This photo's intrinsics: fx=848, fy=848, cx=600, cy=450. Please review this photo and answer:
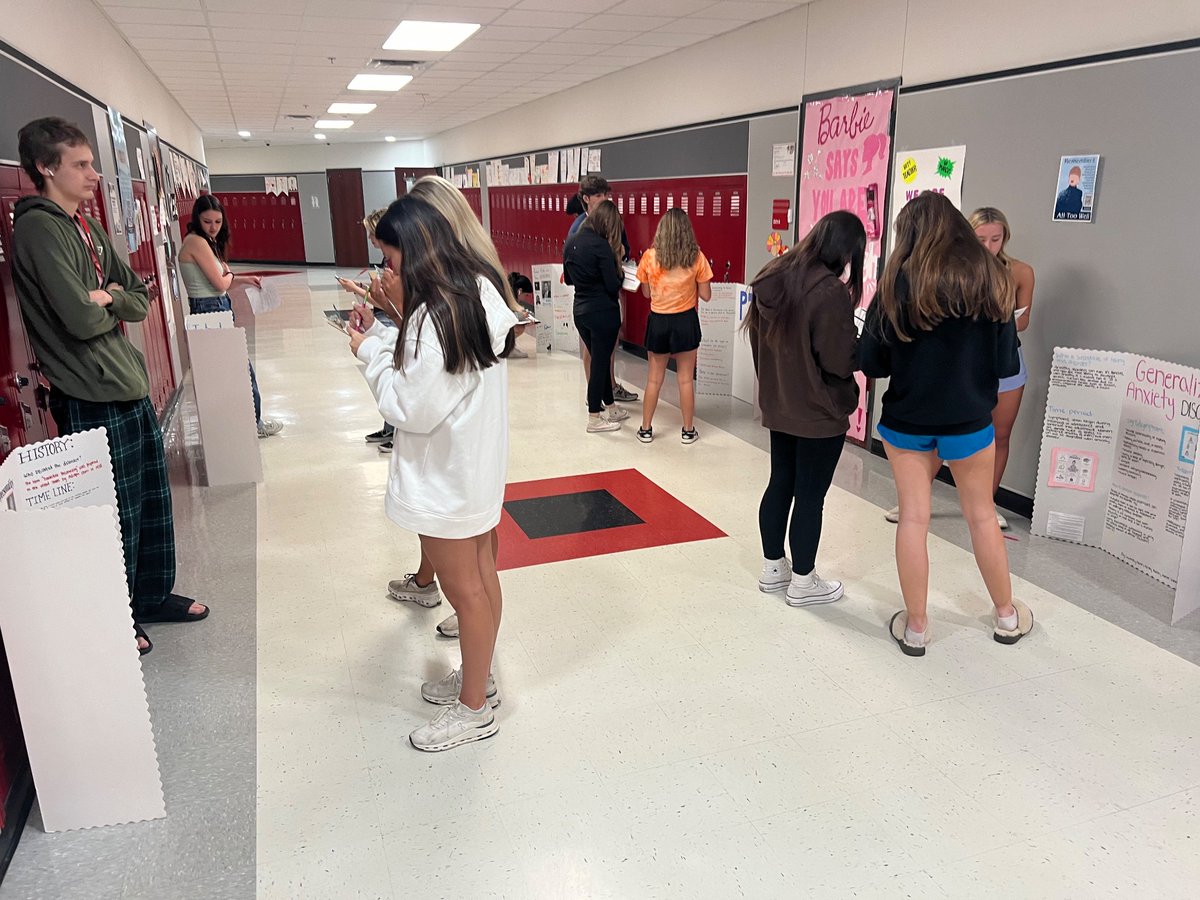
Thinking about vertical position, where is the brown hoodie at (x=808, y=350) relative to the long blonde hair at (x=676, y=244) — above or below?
below

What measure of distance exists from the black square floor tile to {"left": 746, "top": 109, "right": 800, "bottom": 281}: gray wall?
221cm

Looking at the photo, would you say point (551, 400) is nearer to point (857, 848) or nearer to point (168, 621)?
point (168, 621)

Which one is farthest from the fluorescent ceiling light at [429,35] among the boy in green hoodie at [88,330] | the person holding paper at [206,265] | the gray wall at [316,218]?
the gray wall at [316,218]

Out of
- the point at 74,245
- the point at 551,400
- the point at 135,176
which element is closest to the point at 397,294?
the point at 74,245

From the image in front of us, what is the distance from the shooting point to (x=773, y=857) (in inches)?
76.4

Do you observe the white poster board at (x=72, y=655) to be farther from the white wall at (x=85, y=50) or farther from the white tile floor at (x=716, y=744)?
the white wall at (x=85, y=50)

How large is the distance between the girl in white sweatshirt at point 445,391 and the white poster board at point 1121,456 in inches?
94.3

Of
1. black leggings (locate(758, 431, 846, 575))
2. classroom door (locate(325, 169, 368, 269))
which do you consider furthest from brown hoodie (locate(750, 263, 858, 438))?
classroom door (locate(325, 169, 368, 269))

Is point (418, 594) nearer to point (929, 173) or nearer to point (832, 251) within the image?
point (832, 251)

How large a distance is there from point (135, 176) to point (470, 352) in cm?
499

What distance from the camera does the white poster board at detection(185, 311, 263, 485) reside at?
428 centimetres

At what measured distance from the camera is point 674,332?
5.01m

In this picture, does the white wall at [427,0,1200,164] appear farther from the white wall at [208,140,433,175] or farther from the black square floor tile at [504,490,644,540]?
the white wall at [208,140,433,175]

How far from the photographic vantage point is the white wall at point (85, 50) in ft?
11.2
